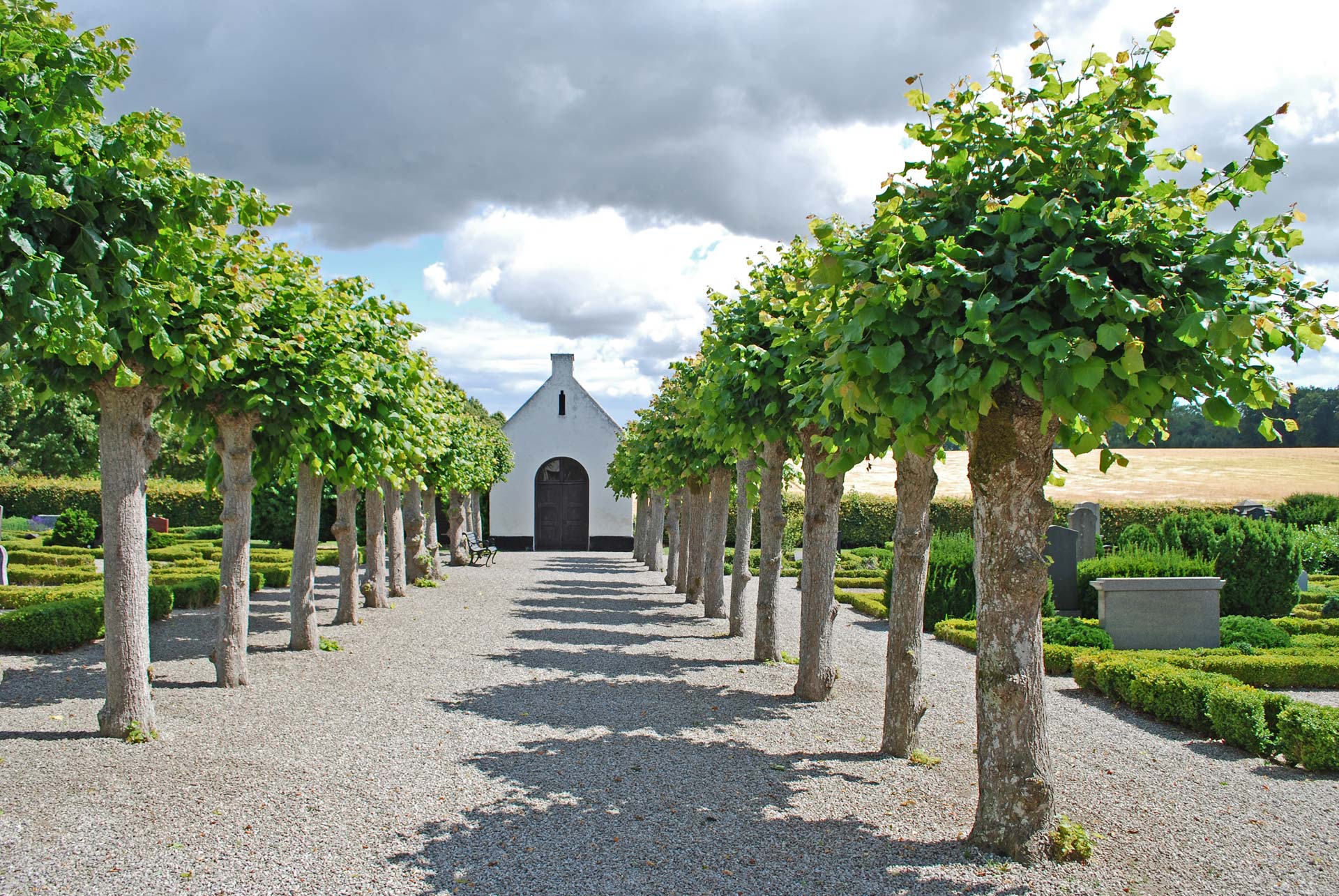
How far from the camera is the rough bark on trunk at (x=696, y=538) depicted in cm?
1766

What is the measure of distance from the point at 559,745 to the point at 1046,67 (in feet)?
19.1

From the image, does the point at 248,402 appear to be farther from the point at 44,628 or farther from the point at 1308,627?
the point at 1308,627

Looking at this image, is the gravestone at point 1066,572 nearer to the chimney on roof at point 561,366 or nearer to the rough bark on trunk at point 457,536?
the rough bark on trunk at point 457,536

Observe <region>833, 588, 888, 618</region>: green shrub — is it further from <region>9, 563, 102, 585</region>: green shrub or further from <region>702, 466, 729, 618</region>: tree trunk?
<region>9, 563, 102, 585</region>: green shrub

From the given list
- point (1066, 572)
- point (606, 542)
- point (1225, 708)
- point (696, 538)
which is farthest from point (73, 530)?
point (1225, 708)

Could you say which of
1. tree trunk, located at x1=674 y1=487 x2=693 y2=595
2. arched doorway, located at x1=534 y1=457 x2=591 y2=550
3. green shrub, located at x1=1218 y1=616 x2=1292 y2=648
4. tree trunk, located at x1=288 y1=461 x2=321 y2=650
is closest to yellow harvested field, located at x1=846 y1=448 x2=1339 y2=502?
arched doorway, located at x1=534 y1=457 x2=591 y2=550

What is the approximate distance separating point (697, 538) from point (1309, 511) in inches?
974

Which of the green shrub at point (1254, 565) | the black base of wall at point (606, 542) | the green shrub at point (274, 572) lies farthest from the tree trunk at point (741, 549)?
the black base of wall at point (606, 542)

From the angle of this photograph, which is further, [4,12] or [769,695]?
[769,695]

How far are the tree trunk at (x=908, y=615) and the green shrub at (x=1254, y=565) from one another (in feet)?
35.2

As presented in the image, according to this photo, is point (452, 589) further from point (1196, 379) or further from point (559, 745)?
point (1196, 379)

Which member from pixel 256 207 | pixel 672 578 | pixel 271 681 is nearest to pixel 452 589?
pixel 672 578

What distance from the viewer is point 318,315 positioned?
891 cm

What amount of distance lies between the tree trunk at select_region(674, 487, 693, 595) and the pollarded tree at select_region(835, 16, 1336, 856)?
1313cm
